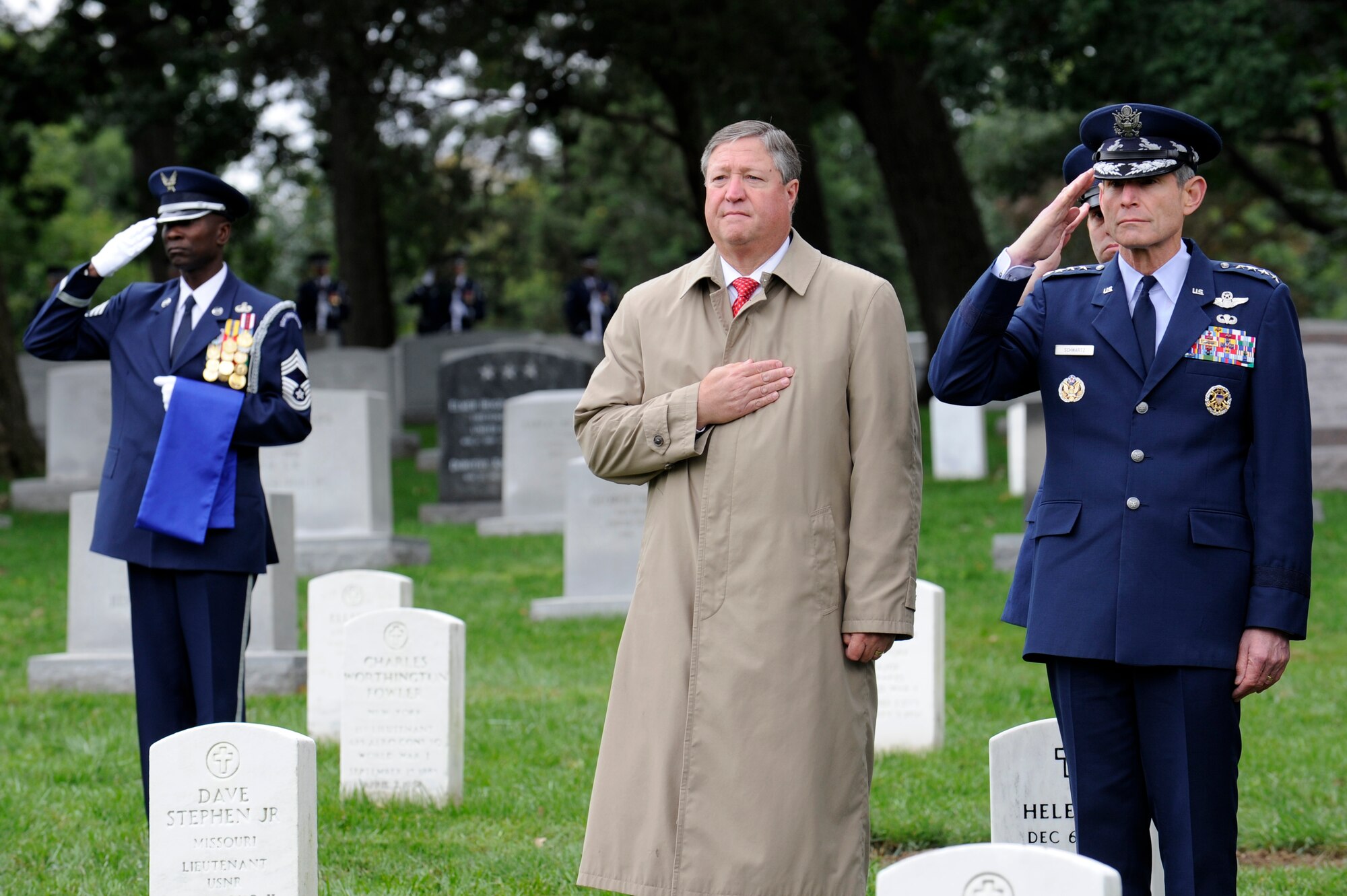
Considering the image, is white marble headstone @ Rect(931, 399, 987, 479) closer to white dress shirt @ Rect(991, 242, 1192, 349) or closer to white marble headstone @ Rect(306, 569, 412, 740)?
white marble headstone @ Rect(306, 569, 412, 740)

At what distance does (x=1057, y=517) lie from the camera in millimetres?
4066

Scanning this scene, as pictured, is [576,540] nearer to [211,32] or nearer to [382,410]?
[382,410]

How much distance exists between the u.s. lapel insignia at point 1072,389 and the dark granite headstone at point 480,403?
512 inches

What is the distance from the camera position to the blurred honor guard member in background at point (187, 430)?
579 centimetres

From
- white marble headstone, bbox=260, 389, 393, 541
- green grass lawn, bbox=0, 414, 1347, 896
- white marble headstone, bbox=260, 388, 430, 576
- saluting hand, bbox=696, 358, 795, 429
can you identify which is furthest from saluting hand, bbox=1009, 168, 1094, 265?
white marble headstone, bbox=260, 389, 393, 541

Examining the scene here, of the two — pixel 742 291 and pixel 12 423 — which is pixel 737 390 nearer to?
pixel 742 291

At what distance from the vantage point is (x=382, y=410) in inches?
560

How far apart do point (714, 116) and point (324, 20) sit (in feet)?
15.7

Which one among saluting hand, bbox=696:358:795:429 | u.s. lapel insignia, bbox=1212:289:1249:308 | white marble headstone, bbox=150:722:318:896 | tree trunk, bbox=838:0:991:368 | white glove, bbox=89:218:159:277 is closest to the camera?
u.s. lapel insignia, bbox=1212:289:1249:308

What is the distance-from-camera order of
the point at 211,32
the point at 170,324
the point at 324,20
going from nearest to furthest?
1. the point at 170,324
2. the point at 324,20
3. the point at 211,32

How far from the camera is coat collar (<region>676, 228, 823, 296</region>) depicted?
13.9 feet

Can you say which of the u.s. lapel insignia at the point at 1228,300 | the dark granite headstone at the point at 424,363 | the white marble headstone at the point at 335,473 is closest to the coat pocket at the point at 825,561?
the u.s. lapel insignia at the point at 1228,300

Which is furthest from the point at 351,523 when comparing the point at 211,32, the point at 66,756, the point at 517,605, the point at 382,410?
the point at 211,32

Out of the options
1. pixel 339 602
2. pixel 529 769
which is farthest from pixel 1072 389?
pixel 339 602
